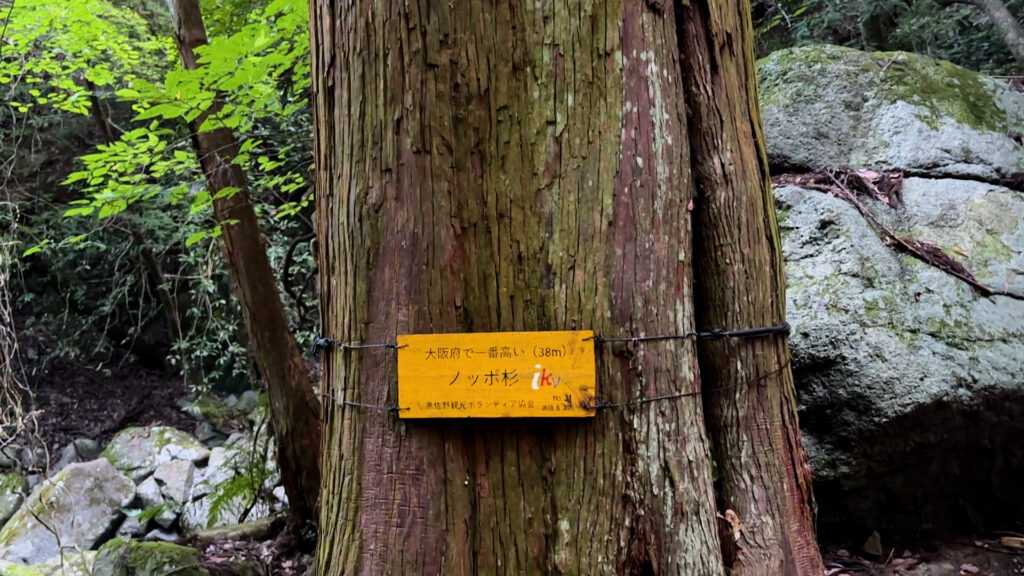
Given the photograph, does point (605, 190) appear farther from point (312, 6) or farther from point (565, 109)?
point (312, 6)

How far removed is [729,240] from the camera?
5.66ft

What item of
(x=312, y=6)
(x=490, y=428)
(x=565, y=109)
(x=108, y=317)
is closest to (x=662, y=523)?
(x=490, y=428)

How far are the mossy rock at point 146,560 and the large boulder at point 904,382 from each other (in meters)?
3.31

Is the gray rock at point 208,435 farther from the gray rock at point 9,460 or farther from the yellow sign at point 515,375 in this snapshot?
the yellow sign at point 515,375

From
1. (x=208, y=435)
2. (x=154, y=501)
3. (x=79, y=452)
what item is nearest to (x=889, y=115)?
(x=154, y=501)

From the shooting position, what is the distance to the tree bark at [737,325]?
1.67 metres

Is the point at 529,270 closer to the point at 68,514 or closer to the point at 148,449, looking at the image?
the point at 68,514

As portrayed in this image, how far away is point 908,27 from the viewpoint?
6605 mm

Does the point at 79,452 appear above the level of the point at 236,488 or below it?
above

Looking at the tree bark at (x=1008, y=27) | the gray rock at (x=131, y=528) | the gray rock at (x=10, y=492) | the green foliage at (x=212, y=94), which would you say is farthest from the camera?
the gray rock at (x=10, y=492)

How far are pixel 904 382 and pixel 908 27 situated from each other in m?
5.14

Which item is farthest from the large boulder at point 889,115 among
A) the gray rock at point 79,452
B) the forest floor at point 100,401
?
the gray rock at point 79,452

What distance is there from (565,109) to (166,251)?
909cm

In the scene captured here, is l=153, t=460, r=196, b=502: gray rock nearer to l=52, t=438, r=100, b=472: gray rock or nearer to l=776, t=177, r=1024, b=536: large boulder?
l=52, t=438, r=100, b=472: gray rock
